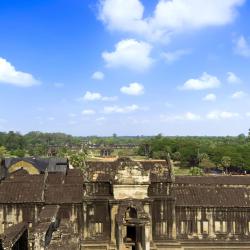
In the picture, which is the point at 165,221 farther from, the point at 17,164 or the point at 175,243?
the point at 17,164

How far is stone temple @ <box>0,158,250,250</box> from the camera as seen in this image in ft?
79.4

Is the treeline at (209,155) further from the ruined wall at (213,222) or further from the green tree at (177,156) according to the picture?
the ruined wall at (213,222)

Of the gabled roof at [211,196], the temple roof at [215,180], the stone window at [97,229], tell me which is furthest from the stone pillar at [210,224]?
the stone window at [97,229]

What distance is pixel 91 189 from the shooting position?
81.1ft

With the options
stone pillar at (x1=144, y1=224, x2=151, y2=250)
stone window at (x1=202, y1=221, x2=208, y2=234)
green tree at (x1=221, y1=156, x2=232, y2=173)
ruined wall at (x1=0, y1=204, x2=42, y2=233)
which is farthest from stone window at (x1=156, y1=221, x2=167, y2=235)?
green tree at (x1=221, y1=156, x2=232, y2=173)

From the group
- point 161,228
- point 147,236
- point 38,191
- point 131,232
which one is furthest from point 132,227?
point 38,191

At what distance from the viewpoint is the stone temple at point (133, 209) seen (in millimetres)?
24188

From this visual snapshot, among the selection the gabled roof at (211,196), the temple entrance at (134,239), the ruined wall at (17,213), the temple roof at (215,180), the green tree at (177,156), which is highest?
the green tree at (177,156)

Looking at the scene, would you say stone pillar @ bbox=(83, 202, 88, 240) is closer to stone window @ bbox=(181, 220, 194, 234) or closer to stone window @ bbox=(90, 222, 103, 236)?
stone window @ bbox=(90, 222, 103, 236)

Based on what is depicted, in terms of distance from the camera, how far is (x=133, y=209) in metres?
24.2

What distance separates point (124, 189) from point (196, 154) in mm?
76626

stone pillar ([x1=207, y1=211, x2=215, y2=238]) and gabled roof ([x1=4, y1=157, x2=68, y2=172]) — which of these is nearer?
stone pillar ([x1=207, y1=211, x2=215, y2=238])

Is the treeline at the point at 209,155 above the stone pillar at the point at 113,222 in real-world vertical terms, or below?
above

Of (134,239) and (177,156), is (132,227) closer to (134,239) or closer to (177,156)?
(134,239)
